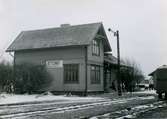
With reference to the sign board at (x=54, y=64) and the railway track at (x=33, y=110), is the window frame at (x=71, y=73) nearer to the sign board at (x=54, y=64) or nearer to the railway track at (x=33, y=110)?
the sign board at (x=54, y=64)

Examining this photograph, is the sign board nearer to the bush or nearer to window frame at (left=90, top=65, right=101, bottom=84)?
the bush

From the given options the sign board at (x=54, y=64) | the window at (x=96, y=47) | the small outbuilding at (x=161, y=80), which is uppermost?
the window at (x=96, y=47)

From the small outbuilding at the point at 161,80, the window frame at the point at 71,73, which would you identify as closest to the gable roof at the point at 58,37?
the window frame at the point at 71,73

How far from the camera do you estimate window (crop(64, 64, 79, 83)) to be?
3741cm

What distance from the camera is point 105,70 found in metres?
42.9

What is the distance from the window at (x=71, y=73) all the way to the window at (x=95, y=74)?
6.64ft

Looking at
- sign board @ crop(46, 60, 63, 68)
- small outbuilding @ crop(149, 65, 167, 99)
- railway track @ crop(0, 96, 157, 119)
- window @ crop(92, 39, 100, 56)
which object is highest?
window @ crop(92, 39, 100, 56)

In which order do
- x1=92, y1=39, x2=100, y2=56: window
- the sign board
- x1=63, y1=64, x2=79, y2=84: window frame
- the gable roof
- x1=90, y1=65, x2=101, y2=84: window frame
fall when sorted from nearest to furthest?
x1=63, y1=64, x2=79, y2=84: window frame
the gable roof
the sign board
x1=90, y1=65, x2=101, y2=84: window frame
x1=92, y1=39, x2=100, y2=56: window

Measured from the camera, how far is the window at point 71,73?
37406 mm

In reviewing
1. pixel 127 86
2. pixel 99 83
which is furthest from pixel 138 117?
pixel 127 86

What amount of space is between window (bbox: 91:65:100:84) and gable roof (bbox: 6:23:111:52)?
3.42m

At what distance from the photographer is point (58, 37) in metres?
39.9

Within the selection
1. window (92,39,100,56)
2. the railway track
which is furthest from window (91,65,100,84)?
the railway track

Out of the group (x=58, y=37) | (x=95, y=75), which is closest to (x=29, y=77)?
(x=58, y=37)
